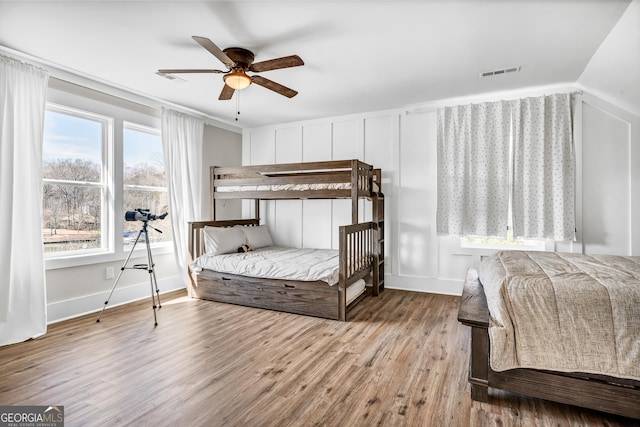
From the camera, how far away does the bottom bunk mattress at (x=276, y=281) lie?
3.32 m

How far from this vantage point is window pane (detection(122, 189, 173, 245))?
391 centimetres

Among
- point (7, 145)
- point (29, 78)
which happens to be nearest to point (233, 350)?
point (7, 145)

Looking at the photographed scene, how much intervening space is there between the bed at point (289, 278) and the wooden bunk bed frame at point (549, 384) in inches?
57.3

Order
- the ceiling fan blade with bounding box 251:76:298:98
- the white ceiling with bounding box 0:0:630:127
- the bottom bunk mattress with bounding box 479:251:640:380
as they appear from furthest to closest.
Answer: the ceiling fan blade with bounding box 251:76:298:98
the white ceiling with bounding box 0:0:630:127
the bottom bunk mattress with bounding box 479:251:640:380

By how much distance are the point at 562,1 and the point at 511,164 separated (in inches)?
78.0

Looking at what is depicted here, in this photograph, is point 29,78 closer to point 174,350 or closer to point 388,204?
point 174,350

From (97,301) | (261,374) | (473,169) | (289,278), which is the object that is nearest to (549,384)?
(261,374)

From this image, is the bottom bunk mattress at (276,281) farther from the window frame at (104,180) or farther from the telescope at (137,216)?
the window frame at (104,180)

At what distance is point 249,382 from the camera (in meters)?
2.09

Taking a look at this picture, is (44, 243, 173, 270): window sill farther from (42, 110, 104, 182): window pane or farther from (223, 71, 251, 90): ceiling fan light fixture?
(223, 71, 251, 90): ceiling fan light fixture

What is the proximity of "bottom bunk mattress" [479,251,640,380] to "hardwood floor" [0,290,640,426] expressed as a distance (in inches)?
12.7

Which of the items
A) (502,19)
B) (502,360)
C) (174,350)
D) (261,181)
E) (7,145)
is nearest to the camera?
(502,360)

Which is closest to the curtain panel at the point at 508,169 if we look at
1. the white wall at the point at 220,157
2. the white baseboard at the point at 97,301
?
the white wall at the point at 220,157

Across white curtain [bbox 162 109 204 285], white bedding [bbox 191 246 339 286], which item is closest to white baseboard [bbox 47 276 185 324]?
white curtain [bbox 162 109 204 285]
